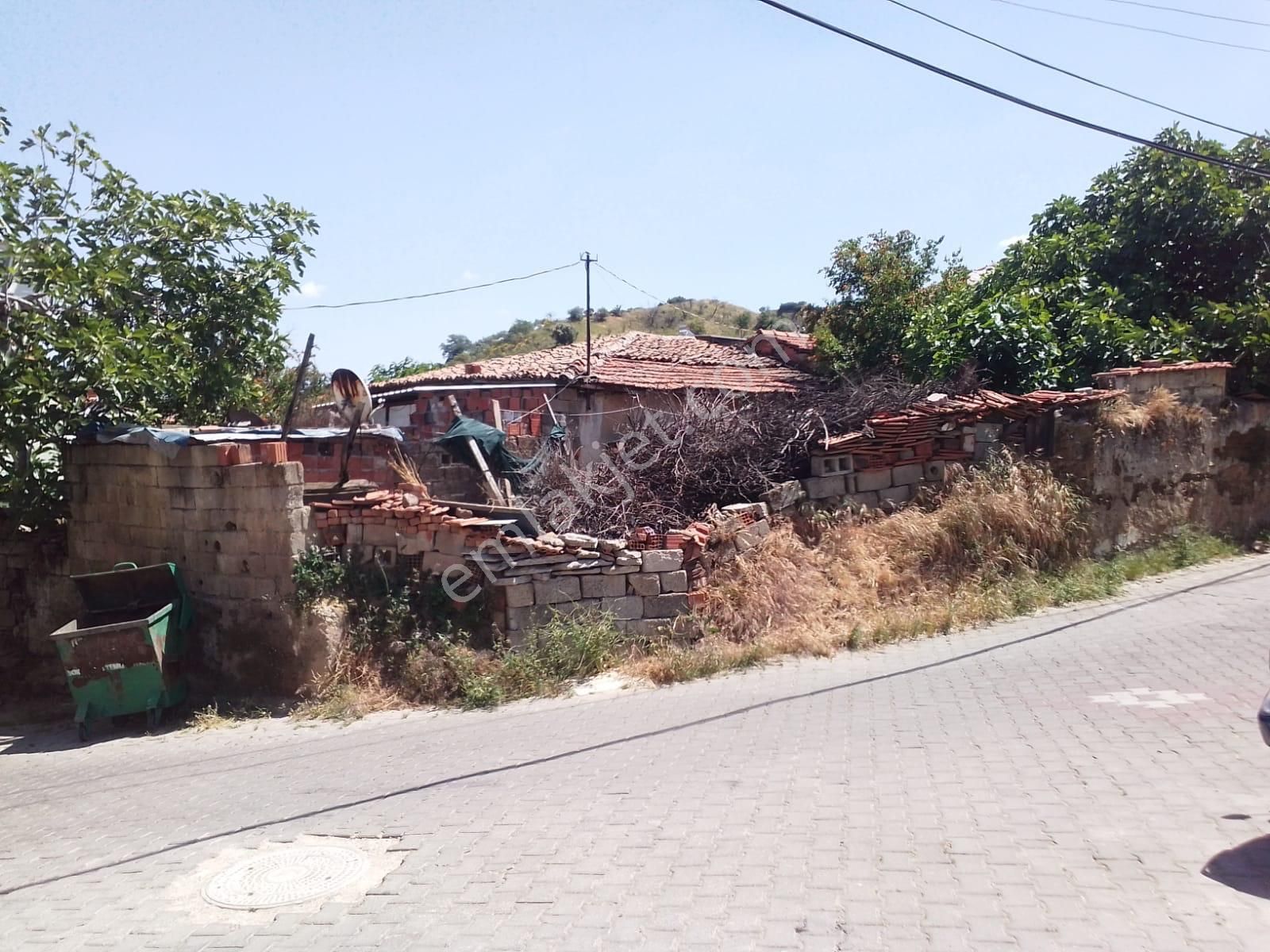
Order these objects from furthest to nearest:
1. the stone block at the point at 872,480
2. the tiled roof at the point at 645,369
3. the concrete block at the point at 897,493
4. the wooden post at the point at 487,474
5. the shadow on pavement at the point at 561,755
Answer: the tiled roof at the point at 645,369, the concrete block at the point at 897,493, the stone block at the point at 872,480, the wooden post at the point at 487,474, the shadow on pavement at the point at 561,755

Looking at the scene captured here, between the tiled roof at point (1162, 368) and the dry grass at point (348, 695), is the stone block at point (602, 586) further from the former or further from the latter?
the tiled roof at point (1162, 368)

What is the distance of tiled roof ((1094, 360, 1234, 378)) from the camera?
12.5m

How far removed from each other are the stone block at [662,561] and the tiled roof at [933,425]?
2675mm

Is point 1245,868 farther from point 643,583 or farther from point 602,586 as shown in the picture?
point 602,586

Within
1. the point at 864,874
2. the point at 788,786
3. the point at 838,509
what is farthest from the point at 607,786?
the point at 838,509

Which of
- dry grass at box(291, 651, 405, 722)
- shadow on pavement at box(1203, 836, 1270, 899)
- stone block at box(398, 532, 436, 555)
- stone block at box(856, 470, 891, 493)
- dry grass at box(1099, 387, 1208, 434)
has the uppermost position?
dry grass at box(1099, 387, 1208, 434)

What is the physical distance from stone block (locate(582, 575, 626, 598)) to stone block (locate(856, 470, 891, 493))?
3.39 m

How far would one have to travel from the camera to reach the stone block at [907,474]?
38.1ft

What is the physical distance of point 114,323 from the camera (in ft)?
36.1

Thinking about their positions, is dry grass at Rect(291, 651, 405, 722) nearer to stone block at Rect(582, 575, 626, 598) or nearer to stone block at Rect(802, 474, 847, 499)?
stone block at Rect(582, 575, 626, 598)

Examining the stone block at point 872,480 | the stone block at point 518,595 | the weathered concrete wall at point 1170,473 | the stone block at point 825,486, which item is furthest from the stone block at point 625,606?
the weathered concrete wall at point 1170,473

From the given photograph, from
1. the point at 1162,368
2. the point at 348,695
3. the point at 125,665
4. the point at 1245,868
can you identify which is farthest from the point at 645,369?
the point at 1245,868

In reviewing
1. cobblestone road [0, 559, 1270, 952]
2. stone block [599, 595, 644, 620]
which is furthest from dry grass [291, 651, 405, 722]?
stone block [599, 595, 644, 620]

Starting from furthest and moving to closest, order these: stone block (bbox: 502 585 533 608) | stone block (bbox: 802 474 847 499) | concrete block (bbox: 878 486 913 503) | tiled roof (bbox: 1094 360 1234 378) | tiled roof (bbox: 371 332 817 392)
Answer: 1. tiled roof (bbox: 371 332 817 392)
2. tiled roof (bbox: 1094 360 1234 378)
3. concrete block (bbox: 878 486 913 503)
4. stone block (bbox: 802 474 847 499)
5. stone block (bbox: 502 585 533 608)
